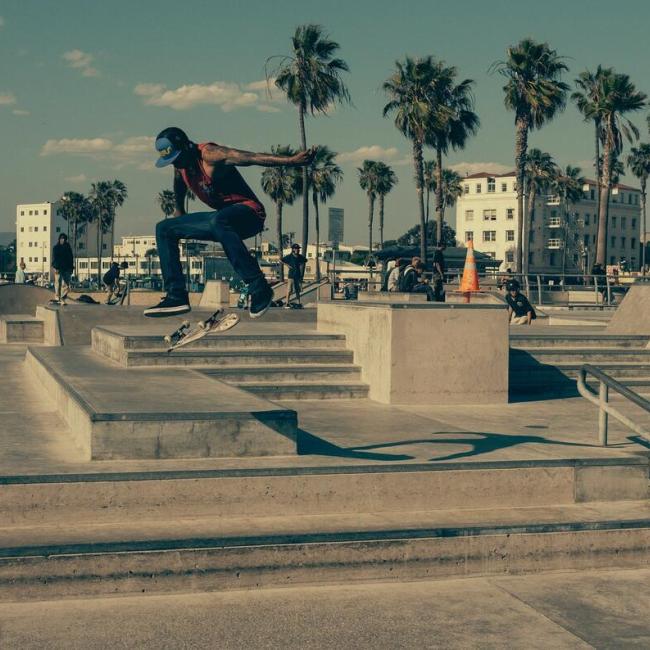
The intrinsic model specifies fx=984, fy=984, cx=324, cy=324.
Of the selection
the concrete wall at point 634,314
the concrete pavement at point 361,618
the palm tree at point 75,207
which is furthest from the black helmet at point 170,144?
the palm tree at point 75,207

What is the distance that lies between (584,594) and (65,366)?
7731mm

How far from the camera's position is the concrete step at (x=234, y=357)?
1280 centimetres

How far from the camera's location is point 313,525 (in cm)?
688

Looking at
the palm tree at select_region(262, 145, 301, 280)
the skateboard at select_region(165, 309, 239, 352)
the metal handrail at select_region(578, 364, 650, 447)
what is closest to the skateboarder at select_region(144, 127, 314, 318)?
the skateboard at select_region(165, 309, 239, 352)

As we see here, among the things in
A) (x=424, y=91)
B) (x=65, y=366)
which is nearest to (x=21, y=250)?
(x=424, y=91)

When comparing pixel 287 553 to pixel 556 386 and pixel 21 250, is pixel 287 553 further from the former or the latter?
pixel 21 250

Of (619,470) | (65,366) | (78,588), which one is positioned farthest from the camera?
(65,366)

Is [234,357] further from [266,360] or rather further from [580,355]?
[580,355]

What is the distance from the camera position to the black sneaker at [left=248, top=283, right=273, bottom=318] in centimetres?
720

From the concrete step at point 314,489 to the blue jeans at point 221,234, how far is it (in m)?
1.44

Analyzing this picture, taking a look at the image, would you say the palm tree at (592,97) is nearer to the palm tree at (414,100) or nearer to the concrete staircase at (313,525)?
the palm tree at (414,100)

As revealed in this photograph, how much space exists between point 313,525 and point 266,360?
637cm

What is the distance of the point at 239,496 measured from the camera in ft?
23.1

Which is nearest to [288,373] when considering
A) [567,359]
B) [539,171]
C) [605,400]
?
[567,359]
